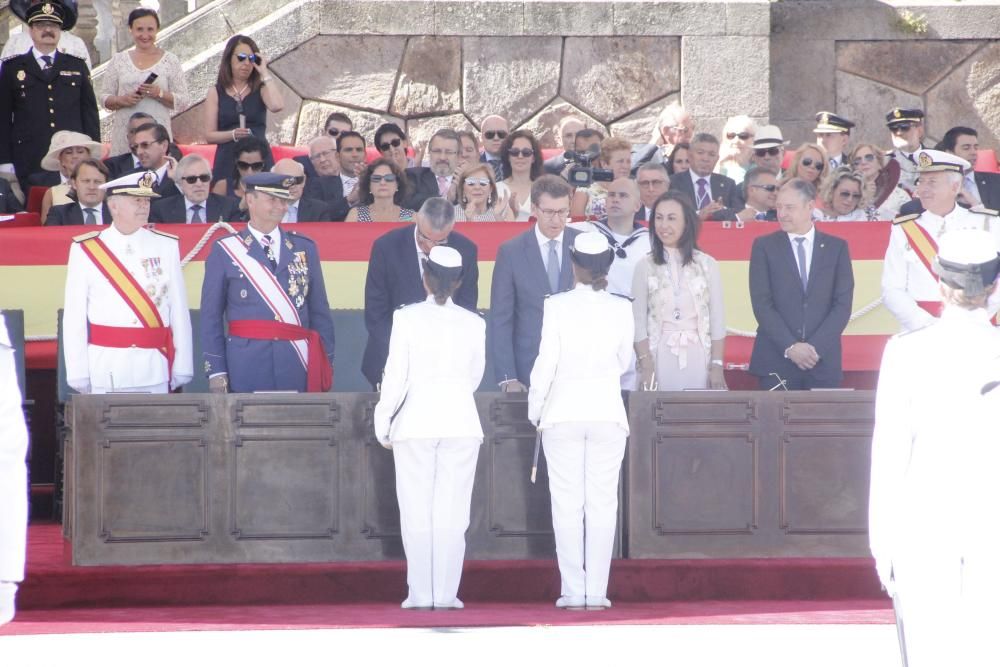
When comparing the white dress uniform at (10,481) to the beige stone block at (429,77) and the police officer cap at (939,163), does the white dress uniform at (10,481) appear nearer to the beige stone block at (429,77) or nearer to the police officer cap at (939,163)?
the police officer cap at (939,163)

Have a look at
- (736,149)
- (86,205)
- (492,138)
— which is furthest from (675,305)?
(736,149)

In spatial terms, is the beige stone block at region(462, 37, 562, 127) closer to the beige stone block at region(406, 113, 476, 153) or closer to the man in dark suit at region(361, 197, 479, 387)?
the beige stone block at region(406, 113, 476, 153)

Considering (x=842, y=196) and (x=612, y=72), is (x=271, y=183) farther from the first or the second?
(x=612, y=72)

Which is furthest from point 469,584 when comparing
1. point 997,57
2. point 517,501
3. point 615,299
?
point 997,57

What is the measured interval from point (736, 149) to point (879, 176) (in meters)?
1.15

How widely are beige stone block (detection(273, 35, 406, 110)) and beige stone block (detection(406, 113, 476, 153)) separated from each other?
0.86 ft

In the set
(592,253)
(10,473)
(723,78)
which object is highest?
(723,78)

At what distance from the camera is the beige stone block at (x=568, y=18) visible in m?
14.1

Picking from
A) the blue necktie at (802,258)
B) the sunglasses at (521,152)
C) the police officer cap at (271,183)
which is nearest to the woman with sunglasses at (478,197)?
the sunglasses at (521,152)

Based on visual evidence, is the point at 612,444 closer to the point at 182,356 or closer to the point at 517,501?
the point at 517,501

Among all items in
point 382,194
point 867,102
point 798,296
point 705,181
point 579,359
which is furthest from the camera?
point 867,102

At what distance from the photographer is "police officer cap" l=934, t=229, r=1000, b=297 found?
5090 millimetres

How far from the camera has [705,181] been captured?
11102 millimetres

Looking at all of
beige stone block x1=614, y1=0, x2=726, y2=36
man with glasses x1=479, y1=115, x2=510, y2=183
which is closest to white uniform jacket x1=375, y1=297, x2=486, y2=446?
man with glasses x1=479, y1=115, x2=510, y2=183
